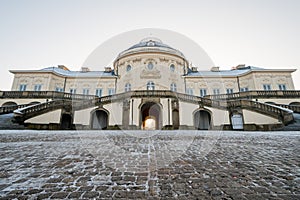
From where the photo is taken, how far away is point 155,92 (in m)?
20.5

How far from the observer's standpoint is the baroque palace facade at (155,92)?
1928cm

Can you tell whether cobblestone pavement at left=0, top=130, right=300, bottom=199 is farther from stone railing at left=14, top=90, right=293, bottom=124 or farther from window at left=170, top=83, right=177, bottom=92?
window at left=170, top=83, right=177, bottom=92

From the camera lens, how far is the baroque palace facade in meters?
19.3

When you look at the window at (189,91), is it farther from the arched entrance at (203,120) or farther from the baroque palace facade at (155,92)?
the arched entrance at (203,120)

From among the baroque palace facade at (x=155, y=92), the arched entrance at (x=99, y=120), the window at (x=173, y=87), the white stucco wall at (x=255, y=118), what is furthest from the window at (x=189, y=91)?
the arched entrance at (x=99, y=120)

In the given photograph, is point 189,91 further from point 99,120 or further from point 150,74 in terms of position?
→ point 99,120

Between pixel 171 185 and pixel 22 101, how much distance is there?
27.1 m

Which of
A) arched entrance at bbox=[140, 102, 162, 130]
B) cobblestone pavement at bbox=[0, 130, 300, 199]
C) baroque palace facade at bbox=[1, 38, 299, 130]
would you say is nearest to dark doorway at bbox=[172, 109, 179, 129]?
baroque palace facade at bbox=[1, 38, 299, 130]

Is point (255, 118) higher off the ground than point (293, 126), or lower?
higher

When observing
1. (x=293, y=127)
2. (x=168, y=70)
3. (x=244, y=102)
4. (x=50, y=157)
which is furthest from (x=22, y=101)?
(x=293, y=127)

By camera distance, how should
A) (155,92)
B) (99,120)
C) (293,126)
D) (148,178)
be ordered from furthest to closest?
(99,120)
(155,92)
(293,126)
(148,178)

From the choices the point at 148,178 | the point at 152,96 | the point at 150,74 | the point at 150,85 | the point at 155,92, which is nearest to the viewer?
the point at 148,178

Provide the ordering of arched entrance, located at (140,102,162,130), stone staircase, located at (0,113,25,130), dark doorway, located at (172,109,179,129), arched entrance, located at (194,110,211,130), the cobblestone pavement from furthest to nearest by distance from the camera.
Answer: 1. arched entrance, located at (140,102,162,130)
2. arched entrance, located at (194,110,211,130)
3. dark doorway, located at (172,109,179,129)
4. stone staircase, located at (0,113,25,130)
5. the cobblestone pavement

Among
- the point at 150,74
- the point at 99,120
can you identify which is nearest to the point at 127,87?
the point at 150,74
